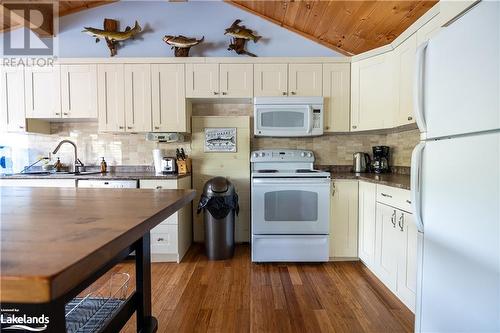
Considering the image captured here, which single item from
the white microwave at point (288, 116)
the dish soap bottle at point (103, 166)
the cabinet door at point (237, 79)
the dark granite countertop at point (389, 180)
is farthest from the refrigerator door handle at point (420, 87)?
the dish soap bottle at point (103, 166)

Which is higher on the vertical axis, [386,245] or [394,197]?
[394,197]

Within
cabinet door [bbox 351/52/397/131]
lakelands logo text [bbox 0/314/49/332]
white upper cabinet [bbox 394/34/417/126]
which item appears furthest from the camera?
cabinet door [bbox 351/52/397/131]

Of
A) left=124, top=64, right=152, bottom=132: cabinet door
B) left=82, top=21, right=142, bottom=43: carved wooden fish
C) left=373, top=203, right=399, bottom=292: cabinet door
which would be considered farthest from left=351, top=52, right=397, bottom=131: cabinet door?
left=82, top=21, right=142, bottom=43: carved wooden fish

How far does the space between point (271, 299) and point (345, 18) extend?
263 centimetres

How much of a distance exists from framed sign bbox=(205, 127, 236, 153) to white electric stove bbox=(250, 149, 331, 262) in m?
0.69

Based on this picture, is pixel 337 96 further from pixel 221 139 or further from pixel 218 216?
pixel 218 216

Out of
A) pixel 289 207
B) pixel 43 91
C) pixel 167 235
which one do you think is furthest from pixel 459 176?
pixel 43 91

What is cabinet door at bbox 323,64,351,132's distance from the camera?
9.05 ft

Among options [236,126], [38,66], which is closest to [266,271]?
[236,126]

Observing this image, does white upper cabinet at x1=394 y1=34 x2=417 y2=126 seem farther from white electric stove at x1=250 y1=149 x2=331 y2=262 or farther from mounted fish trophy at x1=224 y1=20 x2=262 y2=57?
mounted fish trophy at x1=224 y1=20 x2=262 y2=57

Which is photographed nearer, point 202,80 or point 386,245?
point 386,245

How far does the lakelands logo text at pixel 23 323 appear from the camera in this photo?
0.69 metres

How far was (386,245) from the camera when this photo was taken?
2045 mm

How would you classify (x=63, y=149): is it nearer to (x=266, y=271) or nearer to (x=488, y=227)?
(x=266, y=271)
